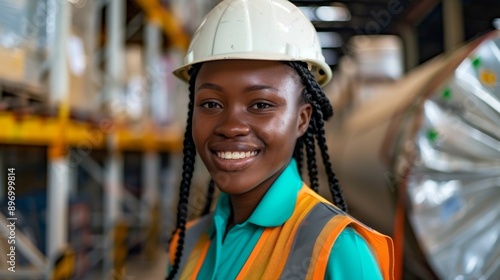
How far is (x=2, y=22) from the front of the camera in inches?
82.8

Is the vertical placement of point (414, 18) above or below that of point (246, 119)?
above

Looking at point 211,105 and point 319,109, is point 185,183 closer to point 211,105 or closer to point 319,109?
point 211,105

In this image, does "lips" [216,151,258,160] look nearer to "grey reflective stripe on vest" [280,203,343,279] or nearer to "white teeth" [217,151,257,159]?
"white teeth" [217,151,257,159]

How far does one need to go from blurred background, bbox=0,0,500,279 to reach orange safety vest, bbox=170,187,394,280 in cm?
91

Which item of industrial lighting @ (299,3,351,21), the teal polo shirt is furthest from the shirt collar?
industrial lighting @ (299,3,351,21)

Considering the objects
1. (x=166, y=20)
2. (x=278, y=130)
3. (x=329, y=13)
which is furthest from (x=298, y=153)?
(x=329, y=13)

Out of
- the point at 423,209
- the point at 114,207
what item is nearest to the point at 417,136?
the point at 423,209

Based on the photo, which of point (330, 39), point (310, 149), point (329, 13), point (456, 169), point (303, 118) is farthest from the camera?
point (330, 39)

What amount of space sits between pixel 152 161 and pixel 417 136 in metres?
3.61

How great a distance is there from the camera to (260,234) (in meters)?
1.19

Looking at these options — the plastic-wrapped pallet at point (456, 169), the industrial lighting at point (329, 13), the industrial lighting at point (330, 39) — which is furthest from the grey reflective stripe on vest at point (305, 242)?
the industrial lighting at point (330, 39)

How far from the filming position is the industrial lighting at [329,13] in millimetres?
8250

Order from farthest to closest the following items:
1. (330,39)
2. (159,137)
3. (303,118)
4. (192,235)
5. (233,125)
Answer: (330,39) < (159,137) < (192,235) < (303,118) < (233,125)

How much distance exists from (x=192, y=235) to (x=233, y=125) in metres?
0.47
